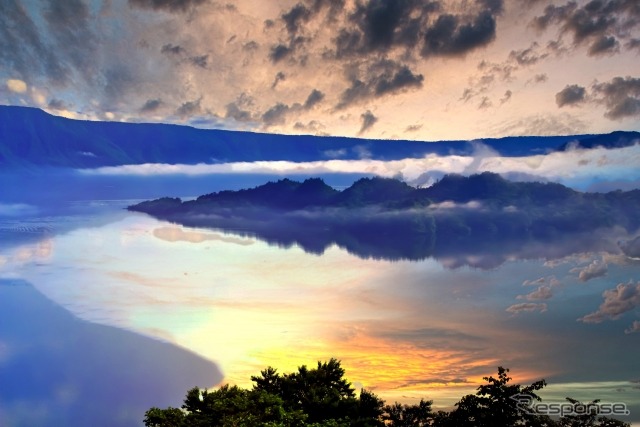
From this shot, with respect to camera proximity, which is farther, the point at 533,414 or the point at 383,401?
the point at 383,401

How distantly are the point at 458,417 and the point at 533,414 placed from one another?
3.18 metres

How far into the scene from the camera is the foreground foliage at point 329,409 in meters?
21.8

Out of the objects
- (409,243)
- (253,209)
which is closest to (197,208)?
(253,209)

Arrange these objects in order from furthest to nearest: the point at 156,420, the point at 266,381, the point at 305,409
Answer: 1. the point at 266,381
2. the point at 305,409
3. the point at 156,420

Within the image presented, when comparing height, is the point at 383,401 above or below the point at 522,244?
below

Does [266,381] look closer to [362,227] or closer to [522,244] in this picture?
[362,227]

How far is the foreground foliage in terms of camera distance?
2183 centimetres

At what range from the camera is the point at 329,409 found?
2675 centimetres

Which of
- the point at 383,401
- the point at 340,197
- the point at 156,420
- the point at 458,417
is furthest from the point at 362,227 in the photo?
the point at 156,420

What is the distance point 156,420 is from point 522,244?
2059 inches

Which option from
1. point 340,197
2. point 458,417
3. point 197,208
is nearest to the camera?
point 458,417

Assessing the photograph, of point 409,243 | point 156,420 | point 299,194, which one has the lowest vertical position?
point 156,420

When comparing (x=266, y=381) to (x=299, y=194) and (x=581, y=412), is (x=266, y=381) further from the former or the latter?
(x=299, y=194)

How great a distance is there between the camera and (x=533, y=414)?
23250 mm
